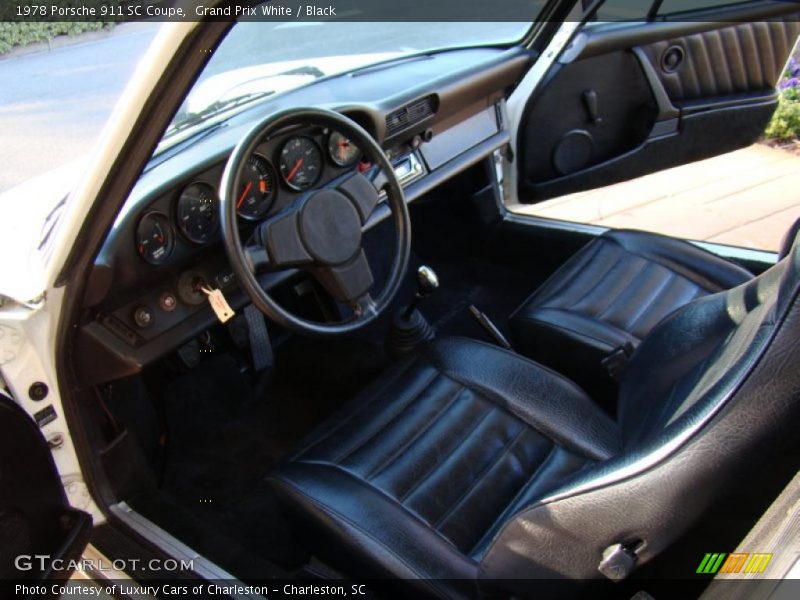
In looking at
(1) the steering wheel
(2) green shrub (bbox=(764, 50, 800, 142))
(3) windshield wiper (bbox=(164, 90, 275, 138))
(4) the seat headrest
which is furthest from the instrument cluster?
(2) green shrub (bbox=(764, 50, 800, 142))

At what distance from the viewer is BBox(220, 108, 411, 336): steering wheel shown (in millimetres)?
1438

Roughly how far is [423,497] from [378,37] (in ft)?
5.32

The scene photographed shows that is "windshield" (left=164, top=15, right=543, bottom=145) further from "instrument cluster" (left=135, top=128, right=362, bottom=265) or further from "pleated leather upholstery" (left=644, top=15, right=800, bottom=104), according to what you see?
"pleated leather upholstery" (left=644, top=15, right=800, bottom=104)

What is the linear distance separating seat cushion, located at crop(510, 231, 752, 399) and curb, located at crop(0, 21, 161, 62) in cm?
123

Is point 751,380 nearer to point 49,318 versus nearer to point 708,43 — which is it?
point 49,318

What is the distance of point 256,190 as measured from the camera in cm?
169

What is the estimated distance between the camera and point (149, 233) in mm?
1521

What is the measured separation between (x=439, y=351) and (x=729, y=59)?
189 centimetres

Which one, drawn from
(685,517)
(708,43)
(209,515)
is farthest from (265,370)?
(708,43)

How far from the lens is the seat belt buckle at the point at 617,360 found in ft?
5.92

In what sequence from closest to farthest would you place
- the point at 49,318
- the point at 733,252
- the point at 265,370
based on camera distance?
the point at 49,318 → the point at 265,370 → the point at 733,252

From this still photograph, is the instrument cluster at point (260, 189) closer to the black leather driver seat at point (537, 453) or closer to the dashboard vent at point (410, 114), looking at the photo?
the dashboard vent at point (410, 114)

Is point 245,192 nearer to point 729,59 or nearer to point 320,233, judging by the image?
point 320,233

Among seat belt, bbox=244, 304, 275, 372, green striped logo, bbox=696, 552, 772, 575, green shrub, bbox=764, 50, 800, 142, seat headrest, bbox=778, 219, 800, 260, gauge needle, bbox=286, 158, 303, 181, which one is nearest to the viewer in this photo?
green striped logo, bbox=696, 552, 772, 575
